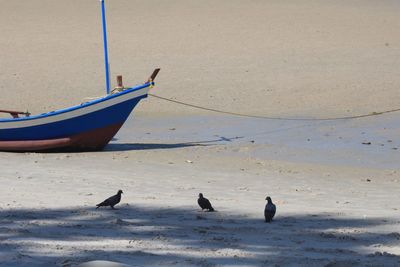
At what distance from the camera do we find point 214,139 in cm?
1605

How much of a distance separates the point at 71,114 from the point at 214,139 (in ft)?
8.01

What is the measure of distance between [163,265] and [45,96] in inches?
539

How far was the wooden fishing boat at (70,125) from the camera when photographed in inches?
584

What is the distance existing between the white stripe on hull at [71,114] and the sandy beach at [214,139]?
461 millimetres

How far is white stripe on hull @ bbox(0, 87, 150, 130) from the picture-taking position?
14.8m

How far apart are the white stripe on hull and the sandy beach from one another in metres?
0.46

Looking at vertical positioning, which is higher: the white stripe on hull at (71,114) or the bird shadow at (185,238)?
the white stripe on hull at (71,114)

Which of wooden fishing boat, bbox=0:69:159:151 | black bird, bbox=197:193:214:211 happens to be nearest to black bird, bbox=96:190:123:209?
black bird, bbox=197:193:214:211

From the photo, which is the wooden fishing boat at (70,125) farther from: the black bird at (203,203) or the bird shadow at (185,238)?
the black bird at (203,203)

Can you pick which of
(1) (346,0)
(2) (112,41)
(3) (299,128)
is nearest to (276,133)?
(3) (299,128)

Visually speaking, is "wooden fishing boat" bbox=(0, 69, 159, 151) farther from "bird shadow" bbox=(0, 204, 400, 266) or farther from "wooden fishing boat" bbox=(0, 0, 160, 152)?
"bird shadow" bbox=(0, 204, 400, 266)

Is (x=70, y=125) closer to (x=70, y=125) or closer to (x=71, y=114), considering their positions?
(x=70, y=125)

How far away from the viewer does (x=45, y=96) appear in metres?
19.8

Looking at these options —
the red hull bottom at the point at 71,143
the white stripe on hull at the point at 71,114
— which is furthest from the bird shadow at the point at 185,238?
the red hull bottom at the point at 71,143
